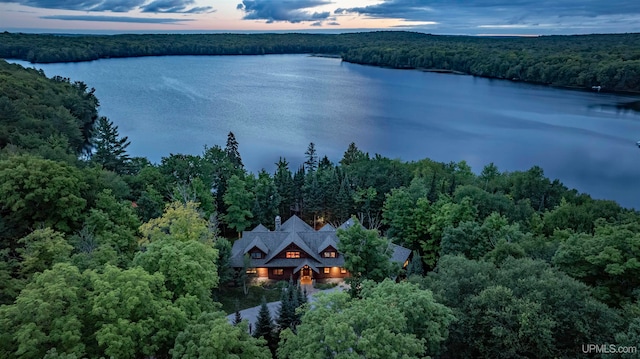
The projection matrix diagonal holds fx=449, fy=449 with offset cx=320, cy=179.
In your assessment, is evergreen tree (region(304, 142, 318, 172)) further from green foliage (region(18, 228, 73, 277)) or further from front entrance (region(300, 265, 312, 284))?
green foliage (region(18, 228, 73, 277))

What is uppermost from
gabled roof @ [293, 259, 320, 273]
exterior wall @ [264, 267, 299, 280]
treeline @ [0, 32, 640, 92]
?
treeline @ [0, 32, 640, 92]

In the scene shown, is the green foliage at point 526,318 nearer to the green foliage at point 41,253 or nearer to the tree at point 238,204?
the green foliage at point 41,253

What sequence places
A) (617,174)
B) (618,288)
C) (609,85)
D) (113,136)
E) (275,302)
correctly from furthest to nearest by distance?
(609,85)
(617,174)
(113,136)
(275,302)
(618,288)

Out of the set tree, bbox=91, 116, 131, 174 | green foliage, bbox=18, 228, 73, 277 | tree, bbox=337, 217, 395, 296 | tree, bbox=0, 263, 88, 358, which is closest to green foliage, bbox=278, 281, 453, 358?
tree, bbox=0, 263, 88, 358

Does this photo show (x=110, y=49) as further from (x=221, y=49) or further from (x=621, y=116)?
(x=621, y=116)

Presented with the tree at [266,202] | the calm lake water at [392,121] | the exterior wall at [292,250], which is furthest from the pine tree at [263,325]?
the calm lake water at [392,121]

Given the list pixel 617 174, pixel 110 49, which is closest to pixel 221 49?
pixel 110 49

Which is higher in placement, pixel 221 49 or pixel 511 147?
pixel 221 49
